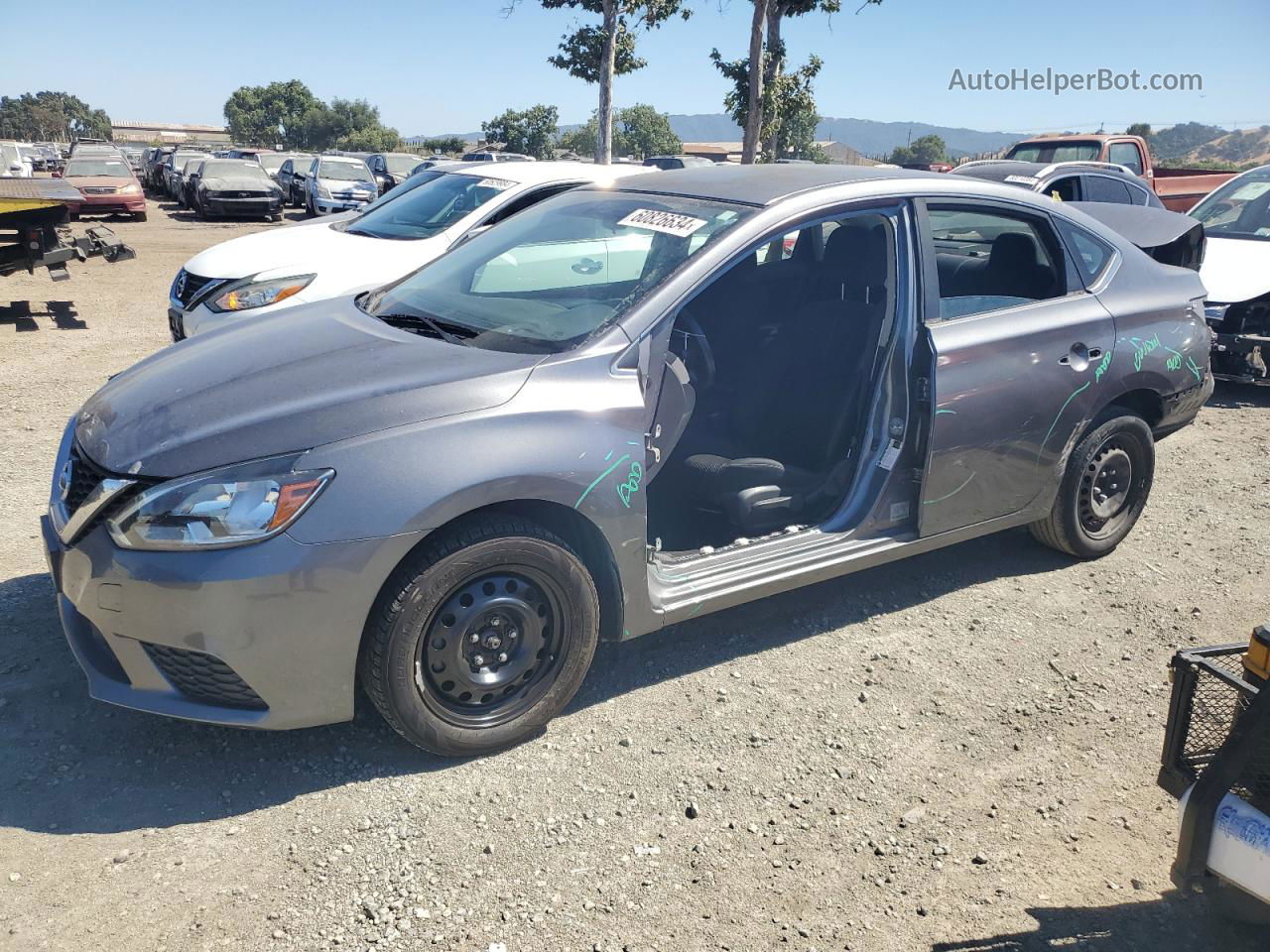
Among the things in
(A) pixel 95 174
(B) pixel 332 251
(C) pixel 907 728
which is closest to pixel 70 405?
(B) pixel 332 251

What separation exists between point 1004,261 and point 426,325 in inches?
103

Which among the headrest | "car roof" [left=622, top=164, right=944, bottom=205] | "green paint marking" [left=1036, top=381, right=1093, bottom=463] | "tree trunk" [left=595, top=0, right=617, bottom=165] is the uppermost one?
"tree trunk" [left=595, top=0, right=617, bottom=165]

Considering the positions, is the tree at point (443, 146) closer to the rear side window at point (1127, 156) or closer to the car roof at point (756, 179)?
the rear side window at point (1127, 156)

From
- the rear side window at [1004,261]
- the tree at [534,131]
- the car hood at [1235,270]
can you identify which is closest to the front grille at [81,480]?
the rear side window at [1004,261]

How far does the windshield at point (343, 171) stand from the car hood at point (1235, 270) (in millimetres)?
19329

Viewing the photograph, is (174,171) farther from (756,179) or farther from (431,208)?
(756,179)

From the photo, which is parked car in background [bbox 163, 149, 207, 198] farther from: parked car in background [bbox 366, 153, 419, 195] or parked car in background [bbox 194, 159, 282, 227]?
→ parked car in background [bbox 366, 153, 419, 195]

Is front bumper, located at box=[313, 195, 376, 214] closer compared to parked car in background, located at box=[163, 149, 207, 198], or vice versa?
front bumper, located at box=[313, 195, 376, 214]

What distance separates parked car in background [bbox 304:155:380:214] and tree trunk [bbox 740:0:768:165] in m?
8.68

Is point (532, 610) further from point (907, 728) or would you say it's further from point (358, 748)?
point (907, 728)

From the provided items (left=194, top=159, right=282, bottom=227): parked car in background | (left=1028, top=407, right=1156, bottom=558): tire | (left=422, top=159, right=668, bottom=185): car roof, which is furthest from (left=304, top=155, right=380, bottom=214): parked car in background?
(left=1028, top=407, right=1156, bottom=558): tire

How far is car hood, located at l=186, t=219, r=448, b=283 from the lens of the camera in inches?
280

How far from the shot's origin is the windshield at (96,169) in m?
22.9

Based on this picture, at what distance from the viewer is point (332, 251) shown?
7414 mm
